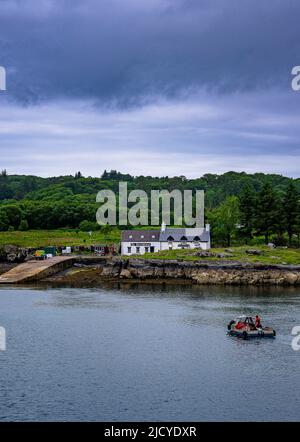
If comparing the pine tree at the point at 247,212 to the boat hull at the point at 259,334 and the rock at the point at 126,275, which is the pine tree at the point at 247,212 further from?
the boat hull at the point at 259,334

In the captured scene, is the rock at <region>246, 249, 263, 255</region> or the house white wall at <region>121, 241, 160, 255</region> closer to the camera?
→ the rock at <region>246, 249, 263, 255</region>

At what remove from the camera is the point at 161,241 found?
13300cm

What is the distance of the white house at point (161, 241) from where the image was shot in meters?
132

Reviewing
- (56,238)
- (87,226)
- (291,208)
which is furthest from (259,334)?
(87,226)

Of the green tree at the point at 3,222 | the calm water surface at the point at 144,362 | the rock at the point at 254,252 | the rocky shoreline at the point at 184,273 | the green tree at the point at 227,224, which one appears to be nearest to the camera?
the calm water surface at the point at 144,362

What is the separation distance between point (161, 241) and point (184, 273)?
1919 centimetres

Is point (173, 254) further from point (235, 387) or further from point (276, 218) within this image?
point (235, 387)

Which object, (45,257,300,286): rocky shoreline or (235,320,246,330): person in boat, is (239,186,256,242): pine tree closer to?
(45,257,300,286): rocky shoreline

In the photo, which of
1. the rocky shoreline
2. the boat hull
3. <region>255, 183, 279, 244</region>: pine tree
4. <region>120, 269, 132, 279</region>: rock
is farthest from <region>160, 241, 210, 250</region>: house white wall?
the boat hull

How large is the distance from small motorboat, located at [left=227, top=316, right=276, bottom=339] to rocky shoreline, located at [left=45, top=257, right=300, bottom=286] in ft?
140

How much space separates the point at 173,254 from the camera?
121m

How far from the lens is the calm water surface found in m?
44.5

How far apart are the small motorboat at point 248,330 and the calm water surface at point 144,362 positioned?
1.17 metres

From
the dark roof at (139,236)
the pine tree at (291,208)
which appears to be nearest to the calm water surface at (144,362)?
the dark roof at (139,236)
